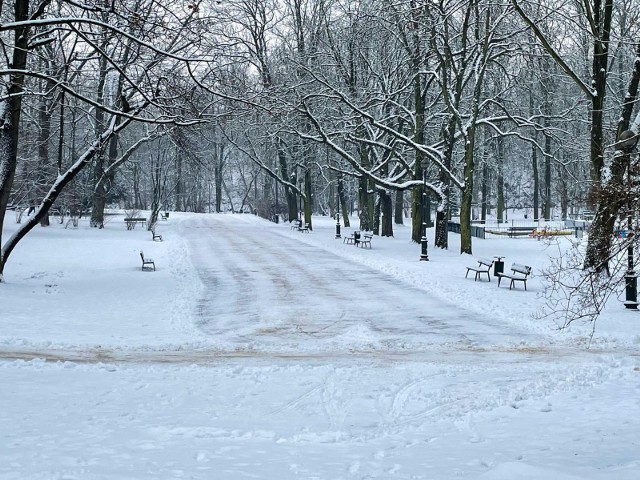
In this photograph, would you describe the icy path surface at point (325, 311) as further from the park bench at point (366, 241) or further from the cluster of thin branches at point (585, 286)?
the park bench at point (366, 241)

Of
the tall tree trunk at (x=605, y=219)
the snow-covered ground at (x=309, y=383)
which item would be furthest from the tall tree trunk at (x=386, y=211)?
the tall tree trunk at (x=605, y=219)

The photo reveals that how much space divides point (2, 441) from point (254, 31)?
3991 cm

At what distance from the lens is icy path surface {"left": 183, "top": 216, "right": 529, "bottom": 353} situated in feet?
40.4

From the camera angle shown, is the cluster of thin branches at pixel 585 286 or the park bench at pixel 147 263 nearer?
the cluster of thin branches at pixel 585 286

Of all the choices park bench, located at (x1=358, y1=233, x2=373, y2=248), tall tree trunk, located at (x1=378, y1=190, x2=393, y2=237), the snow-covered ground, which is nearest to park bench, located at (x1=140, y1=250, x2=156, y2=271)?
the snow-covered ground

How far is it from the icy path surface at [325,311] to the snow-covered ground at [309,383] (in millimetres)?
74

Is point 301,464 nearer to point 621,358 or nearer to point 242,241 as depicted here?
point 621,358

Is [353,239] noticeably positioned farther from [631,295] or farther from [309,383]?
[309,383]

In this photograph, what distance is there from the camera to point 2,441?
22.0 feet

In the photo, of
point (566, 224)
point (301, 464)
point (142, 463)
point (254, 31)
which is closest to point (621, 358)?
point (301, 464)

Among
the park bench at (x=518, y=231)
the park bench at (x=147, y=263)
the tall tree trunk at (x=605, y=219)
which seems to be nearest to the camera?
the tall tree trunk at (x=605, y=219)

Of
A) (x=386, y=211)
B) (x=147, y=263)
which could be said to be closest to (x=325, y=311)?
(x=147, y=263)

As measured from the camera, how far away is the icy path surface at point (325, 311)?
12320mm

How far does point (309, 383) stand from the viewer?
9383mm
